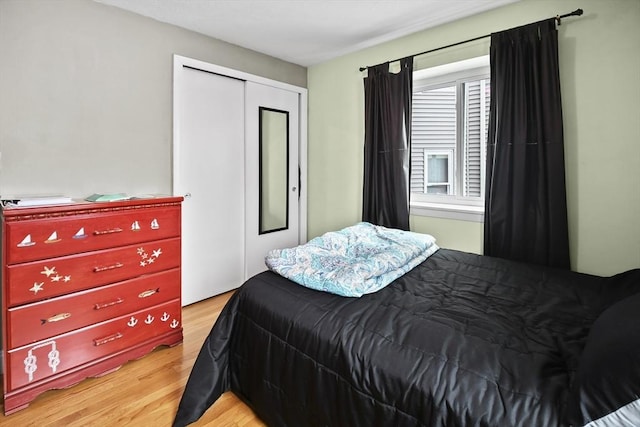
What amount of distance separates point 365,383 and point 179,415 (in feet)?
3.24

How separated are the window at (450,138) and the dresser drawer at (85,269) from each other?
6.84 ft

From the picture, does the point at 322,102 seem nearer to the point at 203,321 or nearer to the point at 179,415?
the point at 203,321

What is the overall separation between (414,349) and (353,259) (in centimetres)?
82

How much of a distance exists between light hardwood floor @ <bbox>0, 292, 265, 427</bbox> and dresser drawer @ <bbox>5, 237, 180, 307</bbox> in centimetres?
55

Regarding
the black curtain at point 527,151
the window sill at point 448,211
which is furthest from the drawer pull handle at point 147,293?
the black curtain at point 527,151

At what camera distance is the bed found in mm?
877

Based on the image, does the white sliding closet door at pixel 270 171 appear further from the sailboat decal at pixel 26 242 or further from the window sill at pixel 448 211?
the sailboat decal at pixel 26 242

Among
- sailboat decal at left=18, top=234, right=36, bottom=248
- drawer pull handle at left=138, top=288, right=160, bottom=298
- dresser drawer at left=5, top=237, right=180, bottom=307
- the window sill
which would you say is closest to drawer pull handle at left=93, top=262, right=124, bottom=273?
dresser drawer at left=5, top=237, right=180, bottom=307

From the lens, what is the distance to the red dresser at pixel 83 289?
170cm

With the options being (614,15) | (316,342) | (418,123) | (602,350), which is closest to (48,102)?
(316,342)

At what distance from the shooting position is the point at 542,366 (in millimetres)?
1001

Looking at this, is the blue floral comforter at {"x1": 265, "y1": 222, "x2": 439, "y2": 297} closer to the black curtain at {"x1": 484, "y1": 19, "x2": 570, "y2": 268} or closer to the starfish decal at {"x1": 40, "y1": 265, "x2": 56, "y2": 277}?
the black curtain at {"x1": 484, "y1": 19, "x2": 570, "y2": 268}

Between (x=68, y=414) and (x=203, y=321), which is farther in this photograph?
(x=203, y=321)

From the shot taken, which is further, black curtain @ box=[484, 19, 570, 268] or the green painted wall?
black curtain @ box=[484, 19, 570, 268]
